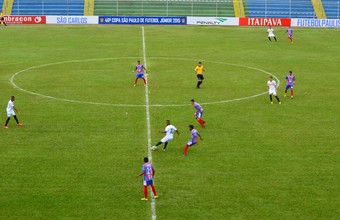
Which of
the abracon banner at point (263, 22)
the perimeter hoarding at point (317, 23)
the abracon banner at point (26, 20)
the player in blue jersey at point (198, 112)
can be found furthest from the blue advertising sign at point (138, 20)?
the player in blue jersey at point (198, 112)

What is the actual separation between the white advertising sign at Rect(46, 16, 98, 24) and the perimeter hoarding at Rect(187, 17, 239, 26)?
14.6 metres

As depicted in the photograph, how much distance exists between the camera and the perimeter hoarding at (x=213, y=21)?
89875 millimetres

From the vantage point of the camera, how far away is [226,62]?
5762cm

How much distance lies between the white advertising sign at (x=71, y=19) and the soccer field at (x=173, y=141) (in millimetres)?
26549

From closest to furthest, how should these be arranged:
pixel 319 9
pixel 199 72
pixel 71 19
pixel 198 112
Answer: pixel 198 112, pixel 199 72, pixel 71 19, pixel 319 9

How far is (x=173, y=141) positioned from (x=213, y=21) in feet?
199

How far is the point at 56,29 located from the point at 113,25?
9369 mm

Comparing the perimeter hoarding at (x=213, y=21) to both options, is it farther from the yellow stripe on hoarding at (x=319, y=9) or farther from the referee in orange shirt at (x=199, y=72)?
the referee in orange shirt at (x=199, y=72)

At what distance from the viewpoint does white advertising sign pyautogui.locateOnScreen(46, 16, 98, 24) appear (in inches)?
3504

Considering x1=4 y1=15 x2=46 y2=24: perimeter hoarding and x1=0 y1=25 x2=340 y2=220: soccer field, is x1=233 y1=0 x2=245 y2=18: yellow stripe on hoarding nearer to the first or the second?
x1=4 y1=15 x2=46 y2=24: perimeter hoarding

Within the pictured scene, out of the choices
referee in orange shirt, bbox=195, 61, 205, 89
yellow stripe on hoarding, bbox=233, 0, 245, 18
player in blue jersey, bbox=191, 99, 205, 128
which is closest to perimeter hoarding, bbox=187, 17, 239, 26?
yellow stripe on hoarding, bbox=233, 0, 245, 18

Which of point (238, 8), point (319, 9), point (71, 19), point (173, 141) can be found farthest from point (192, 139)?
point (319, 9)

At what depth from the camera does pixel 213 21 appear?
90125 mm

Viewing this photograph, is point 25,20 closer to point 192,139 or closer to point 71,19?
point 71,19
